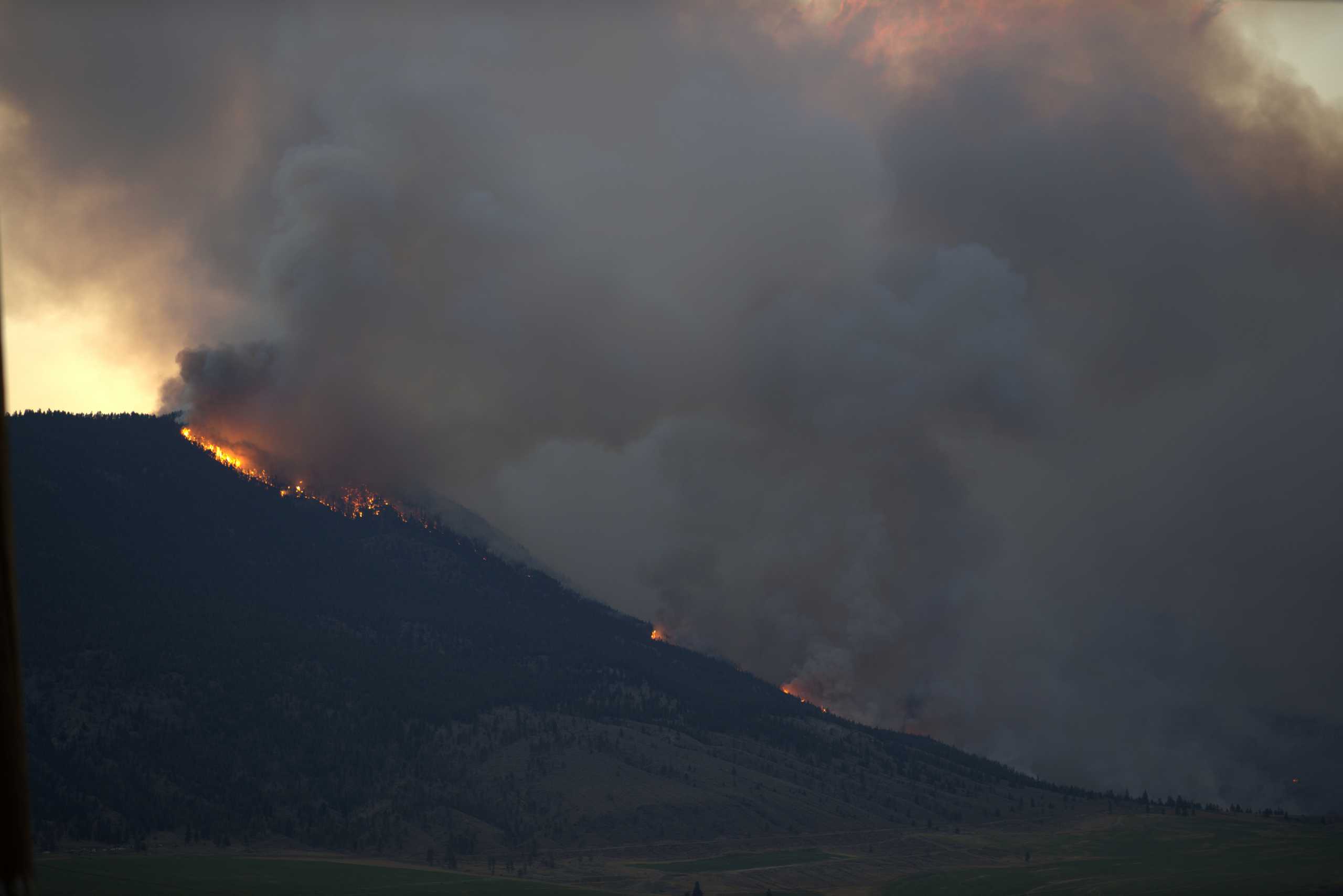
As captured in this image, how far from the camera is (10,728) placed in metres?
8.42

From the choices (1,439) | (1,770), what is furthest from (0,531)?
(1,770)

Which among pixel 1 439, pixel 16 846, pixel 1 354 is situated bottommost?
pixel 16 846

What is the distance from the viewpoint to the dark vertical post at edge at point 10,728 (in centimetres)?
698

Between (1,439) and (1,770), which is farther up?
(1,439)

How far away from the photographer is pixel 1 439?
682 cm

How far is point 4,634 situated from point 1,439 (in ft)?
5.38

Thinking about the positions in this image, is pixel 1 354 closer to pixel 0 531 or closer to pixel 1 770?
pixel 0 531

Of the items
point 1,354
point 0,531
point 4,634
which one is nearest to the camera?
point 0,531

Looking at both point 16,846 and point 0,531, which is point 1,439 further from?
point 16,846

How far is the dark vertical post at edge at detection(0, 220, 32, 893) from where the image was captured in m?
6.98

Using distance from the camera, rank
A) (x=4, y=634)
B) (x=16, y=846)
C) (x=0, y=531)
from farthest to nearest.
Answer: (x=16, y=846), (x=4, y=634), (x=0, y=531)

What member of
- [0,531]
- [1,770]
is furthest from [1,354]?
[1,770]

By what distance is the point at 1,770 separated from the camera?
8.59 metres

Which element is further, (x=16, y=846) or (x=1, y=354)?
(x=16, y=846)
